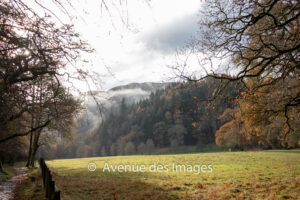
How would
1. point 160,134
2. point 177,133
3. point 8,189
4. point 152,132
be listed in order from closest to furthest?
point 8,189 < point 177,133 < point 160,134 < point 152,132

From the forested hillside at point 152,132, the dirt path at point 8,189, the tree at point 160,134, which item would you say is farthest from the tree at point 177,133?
the dirt path at point 8,189

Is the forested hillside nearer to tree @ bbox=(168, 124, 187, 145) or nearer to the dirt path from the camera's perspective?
tree @ bbox=(168, 124, 187, 145)

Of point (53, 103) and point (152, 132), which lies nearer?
point (53, 103)

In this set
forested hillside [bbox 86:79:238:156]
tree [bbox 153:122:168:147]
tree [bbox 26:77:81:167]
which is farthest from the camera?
tree [bbox 153:122:168:147]

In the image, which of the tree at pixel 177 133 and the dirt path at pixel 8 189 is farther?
the tree at pixel 177 133

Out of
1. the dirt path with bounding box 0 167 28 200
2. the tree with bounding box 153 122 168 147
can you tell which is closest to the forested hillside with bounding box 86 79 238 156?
the tree with bounding box 153 122 168 147

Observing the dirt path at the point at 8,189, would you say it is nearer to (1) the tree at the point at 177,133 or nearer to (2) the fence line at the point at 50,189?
(2) the fence line at the point at 50,189

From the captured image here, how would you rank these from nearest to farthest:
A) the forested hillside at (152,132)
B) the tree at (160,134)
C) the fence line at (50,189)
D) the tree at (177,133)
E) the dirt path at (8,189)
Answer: the fence line at (50,189)
the dirt path at (8,189)
the forested hillside at (152,132)
the tree at (177,133)
the tree at (160,134)

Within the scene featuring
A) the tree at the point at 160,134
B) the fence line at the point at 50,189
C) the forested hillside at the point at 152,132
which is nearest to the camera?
the fence line at the point at 50,189

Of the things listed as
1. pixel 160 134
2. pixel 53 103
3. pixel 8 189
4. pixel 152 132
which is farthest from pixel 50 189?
pixel 152 132

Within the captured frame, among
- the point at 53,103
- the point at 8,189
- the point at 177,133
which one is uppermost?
the point at 53,103

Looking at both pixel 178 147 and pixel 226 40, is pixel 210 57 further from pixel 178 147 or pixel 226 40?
pixel 178 147

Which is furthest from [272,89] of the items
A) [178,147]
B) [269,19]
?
[178,147]

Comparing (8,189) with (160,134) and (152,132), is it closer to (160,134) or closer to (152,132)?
(160,134)
